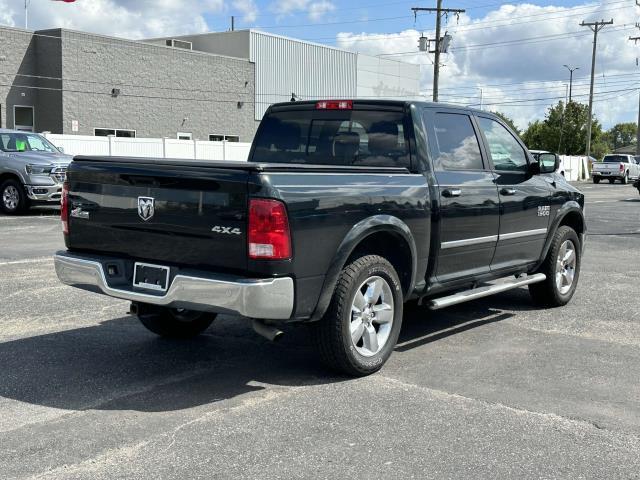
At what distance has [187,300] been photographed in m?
4.73

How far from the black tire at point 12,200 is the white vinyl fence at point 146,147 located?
7.29m

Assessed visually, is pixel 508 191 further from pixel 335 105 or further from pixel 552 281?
pixel 335 105

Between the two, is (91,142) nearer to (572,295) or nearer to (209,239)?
(572,295)

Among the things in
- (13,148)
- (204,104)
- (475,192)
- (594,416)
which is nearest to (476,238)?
(475,192)

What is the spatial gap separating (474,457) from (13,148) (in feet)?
55.2

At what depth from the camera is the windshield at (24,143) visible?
1827 centimetres

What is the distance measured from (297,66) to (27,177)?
117ft

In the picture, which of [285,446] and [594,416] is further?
[594,416]

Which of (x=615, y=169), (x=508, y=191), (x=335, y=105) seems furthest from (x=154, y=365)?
(x=615, y=169)

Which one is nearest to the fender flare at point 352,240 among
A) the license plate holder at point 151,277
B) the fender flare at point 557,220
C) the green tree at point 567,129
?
the license plate holder at point 151,277

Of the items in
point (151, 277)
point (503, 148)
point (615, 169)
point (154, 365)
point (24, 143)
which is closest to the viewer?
point (151, 277)

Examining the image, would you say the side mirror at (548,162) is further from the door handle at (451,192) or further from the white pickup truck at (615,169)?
the white pickup truck at (615,169)

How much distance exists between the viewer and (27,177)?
17641 millimetres

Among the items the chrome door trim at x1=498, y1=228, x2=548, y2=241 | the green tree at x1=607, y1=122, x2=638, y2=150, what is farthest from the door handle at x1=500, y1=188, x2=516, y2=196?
the green tree at x1=607, y1=122, x2=638, y2=150
